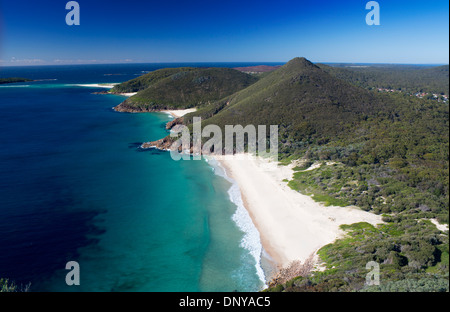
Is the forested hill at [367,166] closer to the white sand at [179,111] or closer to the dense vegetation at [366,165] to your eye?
the dense vegetation at [366,165]

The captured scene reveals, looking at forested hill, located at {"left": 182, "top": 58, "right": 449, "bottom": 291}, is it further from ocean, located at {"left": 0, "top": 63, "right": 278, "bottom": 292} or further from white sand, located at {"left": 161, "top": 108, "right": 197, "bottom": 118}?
white sand, located at {"left": 161, "top": 108, "right": 197, "bottom": 118}

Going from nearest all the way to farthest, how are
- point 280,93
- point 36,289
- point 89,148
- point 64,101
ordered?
1. point 36,289
2. point 89,148
3. point 280,93
4. point 64,101

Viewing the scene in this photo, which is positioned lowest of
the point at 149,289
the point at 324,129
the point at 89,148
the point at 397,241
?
the point at 149,289

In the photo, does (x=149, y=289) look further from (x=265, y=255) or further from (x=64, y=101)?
(x=64, y=101)

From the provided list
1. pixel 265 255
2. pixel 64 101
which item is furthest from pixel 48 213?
pixel 64 101

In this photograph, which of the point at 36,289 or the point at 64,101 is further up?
the point at 64,101

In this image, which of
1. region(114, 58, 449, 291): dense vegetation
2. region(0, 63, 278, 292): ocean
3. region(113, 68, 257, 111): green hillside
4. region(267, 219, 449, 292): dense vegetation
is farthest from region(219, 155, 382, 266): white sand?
region(113, 68, 257, 111): green hillside

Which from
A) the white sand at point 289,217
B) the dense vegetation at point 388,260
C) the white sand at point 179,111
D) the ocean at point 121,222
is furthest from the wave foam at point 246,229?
the white sand at point 179,111
